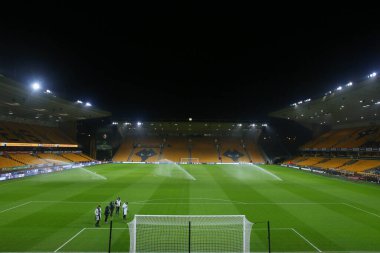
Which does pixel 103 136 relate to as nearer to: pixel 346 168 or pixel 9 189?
pixel 9 189

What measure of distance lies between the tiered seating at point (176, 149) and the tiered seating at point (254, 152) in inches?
668

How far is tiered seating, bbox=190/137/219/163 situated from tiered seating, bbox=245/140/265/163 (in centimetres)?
945

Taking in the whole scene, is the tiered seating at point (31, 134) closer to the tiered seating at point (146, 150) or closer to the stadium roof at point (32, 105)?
the stadium roof at point (32, 105)

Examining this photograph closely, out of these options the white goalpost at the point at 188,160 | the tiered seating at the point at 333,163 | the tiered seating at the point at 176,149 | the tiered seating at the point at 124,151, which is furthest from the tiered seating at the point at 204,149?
the tiered seating at the point at 333,163

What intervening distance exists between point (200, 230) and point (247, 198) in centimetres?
1061

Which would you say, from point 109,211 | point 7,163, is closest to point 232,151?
point 7,163

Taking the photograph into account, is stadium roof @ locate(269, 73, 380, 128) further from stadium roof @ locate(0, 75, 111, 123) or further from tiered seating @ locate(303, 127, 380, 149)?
stadium roof @ locate(0, 75, 111, 123)

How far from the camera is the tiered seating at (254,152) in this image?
7863 centimetres

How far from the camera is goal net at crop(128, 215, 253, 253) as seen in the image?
39.7 feet

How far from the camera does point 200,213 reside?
18.7 metres

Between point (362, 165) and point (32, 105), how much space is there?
2038 inches

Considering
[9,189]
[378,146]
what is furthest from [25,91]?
[378,146]

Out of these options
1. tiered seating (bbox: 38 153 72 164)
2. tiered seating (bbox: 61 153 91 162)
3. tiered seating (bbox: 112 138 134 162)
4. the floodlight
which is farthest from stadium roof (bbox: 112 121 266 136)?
the floodlight

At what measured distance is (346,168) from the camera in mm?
46500
